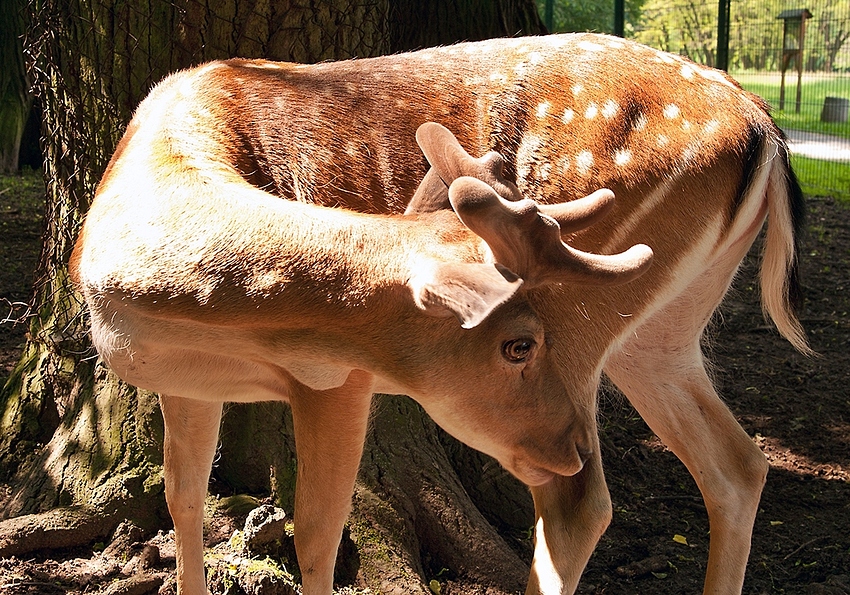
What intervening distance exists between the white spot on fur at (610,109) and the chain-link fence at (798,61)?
31.9 ft

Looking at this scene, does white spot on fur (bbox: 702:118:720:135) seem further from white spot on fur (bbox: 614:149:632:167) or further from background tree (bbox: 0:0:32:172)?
background tree (bbox: 0:0:32:172)

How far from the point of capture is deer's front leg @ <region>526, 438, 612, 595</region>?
3205mm

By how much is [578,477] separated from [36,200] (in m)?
7.35

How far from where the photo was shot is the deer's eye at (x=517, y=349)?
2.51 m

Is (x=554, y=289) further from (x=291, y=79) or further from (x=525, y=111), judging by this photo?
(x=291, y=79)

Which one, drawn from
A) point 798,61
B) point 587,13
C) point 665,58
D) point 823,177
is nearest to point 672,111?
point 665,58

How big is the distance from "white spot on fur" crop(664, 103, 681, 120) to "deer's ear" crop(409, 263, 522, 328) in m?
1.11

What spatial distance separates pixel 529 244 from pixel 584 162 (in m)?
0.87

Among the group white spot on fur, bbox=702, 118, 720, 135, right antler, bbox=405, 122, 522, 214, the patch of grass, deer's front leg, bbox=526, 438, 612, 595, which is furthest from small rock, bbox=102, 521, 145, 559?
the patch of grass

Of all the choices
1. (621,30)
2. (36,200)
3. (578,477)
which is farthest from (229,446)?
(621,30)

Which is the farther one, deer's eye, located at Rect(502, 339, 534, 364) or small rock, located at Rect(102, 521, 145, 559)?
small rock, located at Rect(102, 521, 145, 559)

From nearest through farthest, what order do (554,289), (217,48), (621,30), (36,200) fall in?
(554,289), (217,48), (36,200), (621,30)

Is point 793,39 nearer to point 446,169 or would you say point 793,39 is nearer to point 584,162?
point 584,162

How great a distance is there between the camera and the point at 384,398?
391cm
